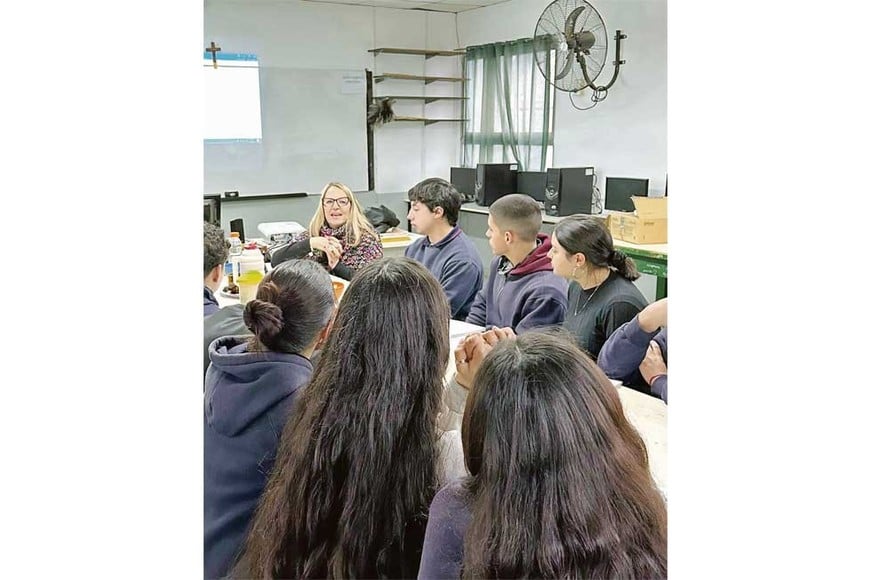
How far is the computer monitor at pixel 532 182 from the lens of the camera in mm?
2693

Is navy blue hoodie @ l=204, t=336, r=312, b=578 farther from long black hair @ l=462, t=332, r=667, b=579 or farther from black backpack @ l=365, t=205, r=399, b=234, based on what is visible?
black backpack @ l=365, t=205, r=399, b=234

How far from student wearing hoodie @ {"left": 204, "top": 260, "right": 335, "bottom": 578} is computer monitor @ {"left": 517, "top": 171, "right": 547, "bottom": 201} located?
6.42ft

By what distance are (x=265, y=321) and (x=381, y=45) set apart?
1.46 metres

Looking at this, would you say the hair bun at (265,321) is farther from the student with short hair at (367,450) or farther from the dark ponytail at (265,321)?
the student with short hair at (367,450)

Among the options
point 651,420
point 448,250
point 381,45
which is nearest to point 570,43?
point 381,45

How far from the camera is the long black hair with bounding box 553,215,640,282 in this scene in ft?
4.26

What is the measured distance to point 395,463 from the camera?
678 mm

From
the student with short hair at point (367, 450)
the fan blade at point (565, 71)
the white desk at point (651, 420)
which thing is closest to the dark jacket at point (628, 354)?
the white desk at point (651, 420)

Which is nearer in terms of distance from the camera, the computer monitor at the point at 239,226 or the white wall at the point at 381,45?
the computer monitor at the point at 239,226

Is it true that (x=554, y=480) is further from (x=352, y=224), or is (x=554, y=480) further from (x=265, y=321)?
(x=352, y=224)

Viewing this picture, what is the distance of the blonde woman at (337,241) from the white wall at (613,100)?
1093mm

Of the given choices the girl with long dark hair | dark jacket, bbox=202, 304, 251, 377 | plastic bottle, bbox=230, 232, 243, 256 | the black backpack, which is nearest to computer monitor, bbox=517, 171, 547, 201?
the black backpack

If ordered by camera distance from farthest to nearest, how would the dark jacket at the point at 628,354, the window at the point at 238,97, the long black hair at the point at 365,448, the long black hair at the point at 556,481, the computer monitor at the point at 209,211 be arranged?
the window at the point at 238,97
the dark jacket at the point at 628,354
the long black hair at the point at 365,448
the long black hair at the point at 556,481
the computer monitor at the point at 209,211

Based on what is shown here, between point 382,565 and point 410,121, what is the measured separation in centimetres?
176
